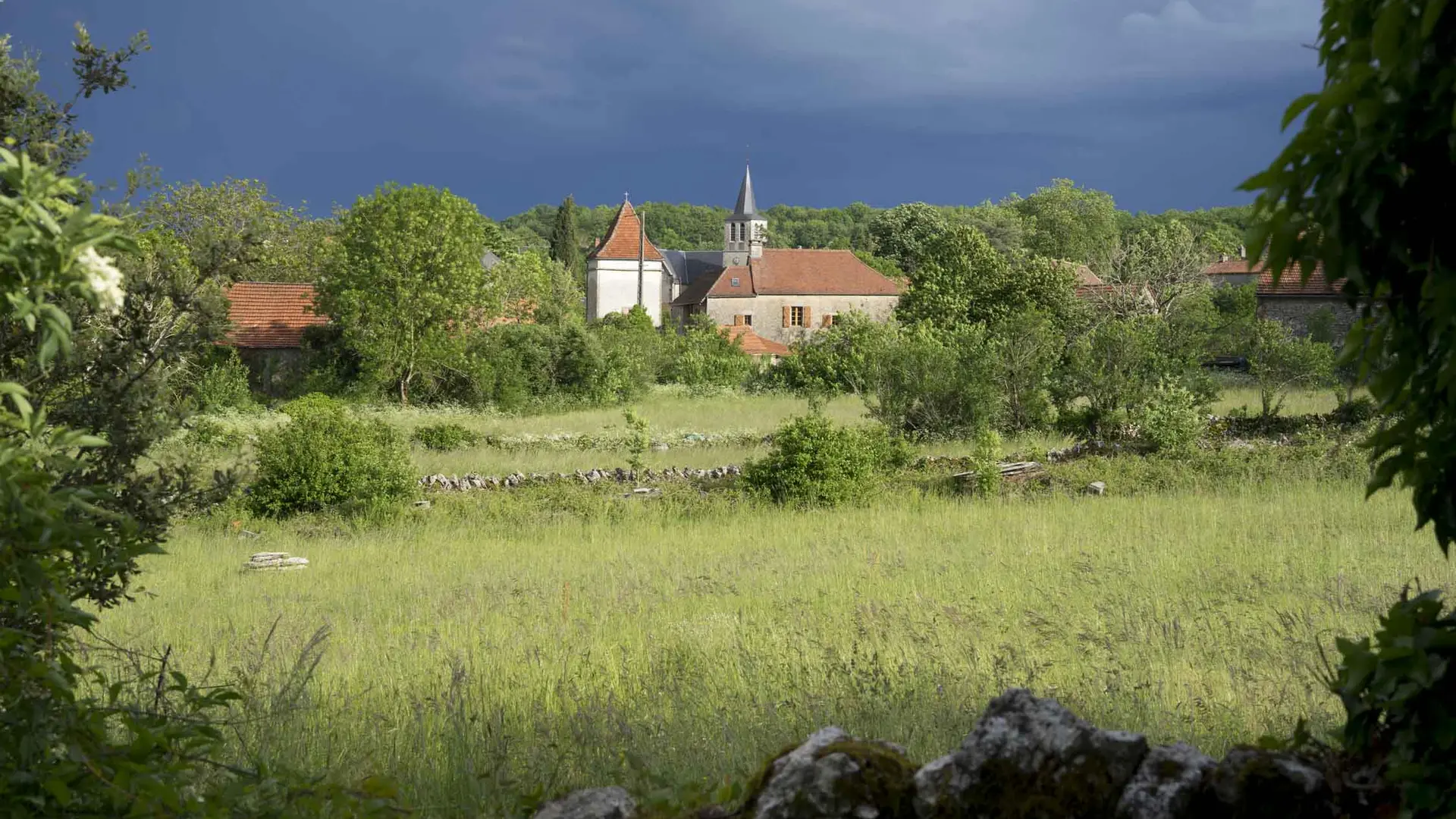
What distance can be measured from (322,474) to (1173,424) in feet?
44.2

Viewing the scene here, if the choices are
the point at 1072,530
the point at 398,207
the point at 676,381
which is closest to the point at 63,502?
the point at 1072,530

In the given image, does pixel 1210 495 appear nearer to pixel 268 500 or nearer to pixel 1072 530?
pixel 1072 530

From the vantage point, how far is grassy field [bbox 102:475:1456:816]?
16.1 ft

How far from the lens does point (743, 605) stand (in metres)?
8.77

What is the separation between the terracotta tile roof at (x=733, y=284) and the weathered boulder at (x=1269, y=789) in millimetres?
72639

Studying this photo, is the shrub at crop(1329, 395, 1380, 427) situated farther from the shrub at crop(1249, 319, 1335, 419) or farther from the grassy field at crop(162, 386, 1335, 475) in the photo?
the grassy field at crop(162, 386, 1335, 475)

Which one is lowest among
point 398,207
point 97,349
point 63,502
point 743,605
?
Answer: point 743,605

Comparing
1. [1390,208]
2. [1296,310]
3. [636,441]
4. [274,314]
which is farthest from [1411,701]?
[1296,310]

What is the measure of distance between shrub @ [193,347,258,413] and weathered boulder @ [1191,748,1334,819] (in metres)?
34.6

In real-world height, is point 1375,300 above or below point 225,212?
below

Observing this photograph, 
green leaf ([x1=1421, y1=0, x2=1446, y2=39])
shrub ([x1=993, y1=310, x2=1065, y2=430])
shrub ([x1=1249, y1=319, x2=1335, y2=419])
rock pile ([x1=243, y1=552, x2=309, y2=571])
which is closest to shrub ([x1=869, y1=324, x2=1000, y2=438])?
shrub ([x1=993, y1=310, x2=1065, y2=430])

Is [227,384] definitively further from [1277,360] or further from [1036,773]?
[1036,773]

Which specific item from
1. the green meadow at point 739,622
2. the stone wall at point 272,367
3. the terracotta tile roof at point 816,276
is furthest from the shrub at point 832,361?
the terracotta tile roof at point 816,276

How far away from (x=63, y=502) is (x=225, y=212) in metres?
60.1
